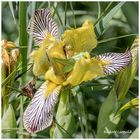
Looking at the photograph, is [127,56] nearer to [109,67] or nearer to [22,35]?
[109,67]

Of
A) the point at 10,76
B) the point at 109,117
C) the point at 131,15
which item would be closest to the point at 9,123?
the point at 10,76

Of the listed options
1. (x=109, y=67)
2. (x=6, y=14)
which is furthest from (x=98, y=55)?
(x=6, y=14)

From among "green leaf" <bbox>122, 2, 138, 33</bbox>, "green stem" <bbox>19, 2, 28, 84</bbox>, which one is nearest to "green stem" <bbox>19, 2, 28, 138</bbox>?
"green stem" <bbox>19, 2, 28, 84</bbox>

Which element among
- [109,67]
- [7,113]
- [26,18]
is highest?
[26,18]

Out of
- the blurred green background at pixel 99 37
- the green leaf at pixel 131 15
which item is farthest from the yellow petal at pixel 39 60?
the green leaf at pixel 131 15

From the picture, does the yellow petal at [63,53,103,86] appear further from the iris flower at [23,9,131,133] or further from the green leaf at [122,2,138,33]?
the green leaf at [122,2,138,33]

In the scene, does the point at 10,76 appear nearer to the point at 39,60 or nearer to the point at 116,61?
the point at 39,60

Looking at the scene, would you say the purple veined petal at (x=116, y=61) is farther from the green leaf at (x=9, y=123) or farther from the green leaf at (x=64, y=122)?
the green leaf at (x=9, y=123)

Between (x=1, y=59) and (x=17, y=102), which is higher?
(x=1, y=59)
